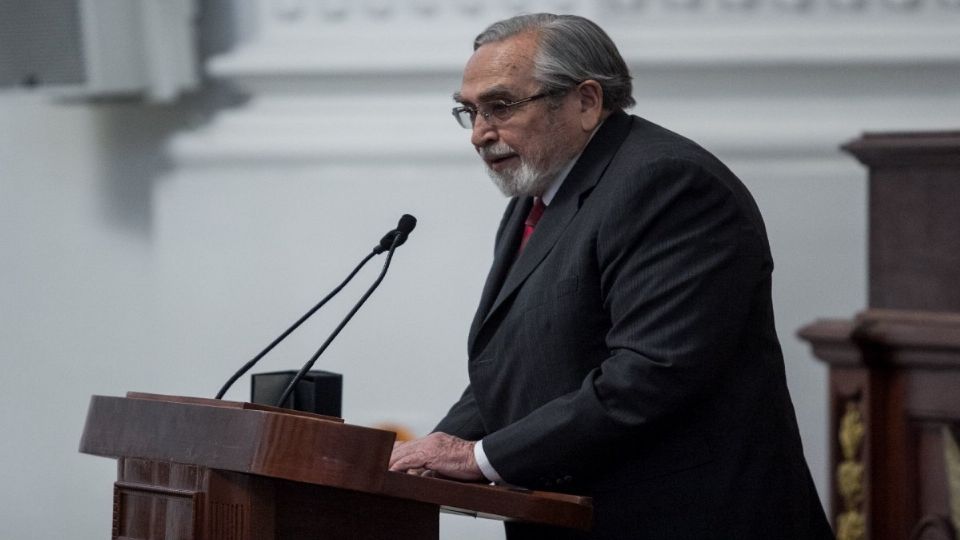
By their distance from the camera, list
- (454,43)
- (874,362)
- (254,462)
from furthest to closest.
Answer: (454,43)
(874,362)
(254,462)

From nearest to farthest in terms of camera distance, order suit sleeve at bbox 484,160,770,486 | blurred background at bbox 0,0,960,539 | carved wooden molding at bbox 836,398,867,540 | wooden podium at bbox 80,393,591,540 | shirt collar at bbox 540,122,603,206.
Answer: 1. wooden podium at bbox 80,393,591,540
2. suit sleeve at bbox 484,160,770,486
3. shirt collar at bbox 540,122,603,206
4. carved wooden molding at bbox 836,398,867,540
5. blurred background at bbox 0,0,960,539

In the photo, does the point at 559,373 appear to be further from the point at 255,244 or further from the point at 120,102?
the point at 120,102

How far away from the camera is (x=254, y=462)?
2.01 m

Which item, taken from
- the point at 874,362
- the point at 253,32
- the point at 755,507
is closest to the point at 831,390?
the point at 874,362

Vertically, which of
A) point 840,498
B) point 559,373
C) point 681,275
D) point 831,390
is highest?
point 681,275

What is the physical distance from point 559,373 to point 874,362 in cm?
136

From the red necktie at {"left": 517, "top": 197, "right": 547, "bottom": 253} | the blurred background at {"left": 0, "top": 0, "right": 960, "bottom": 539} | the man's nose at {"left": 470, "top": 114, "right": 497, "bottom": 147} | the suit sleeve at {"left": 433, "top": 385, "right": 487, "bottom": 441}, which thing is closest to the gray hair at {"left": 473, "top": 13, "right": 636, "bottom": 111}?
the man's nose at {"left": 470, "top": 114, "right": 497, "bottom": 147}

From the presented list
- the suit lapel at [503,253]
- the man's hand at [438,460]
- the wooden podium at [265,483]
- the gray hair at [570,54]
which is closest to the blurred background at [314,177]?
the suit lapel at [503,253]

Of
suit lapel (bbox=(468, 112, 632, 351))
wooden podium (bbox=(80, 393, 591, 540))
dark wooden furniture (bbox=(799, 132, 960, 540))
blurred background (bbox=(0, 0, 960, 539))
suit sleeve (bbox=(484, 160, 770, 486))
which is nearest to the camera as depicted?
wooden podium (bbox=(80, 393, 591, 540))

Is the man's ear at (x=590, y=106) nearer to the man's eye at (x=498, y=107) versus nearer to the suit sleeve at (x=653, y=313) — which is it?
the man's eye at (x=498, y=107)

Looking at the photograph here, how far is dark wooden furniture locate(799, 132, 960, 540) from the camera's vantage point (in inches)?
135

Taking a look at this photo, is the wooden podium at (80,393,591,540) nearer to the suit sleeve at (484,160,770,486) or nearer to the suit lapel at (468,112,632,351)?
the suit sleeve at (484,160,770,486)

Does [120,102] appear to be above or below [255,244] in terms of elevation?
above

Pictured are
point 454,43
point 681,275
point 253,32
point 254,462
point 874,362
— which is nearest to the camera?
point 254,462
